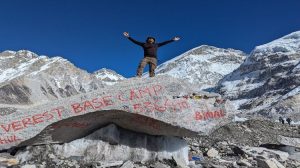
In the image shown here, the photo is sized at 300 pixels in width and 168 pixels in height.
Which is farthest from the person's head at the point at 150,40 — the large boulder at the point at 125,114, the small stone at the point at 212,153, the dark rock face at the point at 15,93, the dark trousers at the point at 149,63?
the dark rock face at the point at 15,93

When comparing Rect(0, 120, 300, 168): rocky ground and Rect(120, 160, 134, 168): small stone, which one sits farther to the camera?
Rect(0, 120, 300, 168): rocky ground

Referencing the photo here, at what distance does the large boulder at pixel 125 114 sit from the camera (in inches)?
520

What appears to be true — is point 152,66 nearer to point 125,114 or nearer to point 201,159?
point 125,114

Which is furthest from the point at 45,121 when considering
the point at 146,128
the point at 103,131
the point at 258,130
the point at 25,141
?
the point at 258,130

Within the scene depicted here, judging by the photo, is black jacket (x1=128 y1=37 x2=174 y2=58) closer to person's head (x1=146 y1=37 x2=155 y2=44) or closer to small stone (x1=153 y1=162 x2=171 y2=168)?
person's head (x1=146 y1=37 x2=155 y2=44)

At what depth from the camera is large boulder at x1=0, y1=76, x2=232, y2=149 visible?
1321 cm

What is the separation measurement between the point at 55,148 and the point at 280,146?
34.6 feet

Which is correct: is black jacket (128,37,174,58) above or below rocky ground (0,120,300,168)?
above

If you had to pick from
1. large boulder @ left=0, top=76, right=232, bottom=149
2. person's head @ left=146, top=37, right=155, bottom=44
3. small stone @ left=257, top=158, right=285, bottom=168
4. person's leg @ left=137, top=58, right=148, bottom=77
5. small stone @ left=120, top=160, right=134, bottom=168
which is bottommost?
small stone @ left=120, top=160, right=134, bottom=168

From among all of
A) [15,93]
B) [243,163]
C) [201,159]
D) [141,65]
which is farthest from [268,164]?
[15,93]

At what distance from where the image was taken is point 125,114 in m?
13.6

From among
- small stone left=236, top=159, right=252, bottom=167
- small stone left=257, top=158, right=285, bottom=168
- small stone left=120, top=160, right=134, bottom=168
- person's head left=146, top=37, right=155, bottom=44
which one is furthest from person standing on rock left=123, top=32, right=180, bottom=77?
small stone left=257, top=158, right=285, bottom=168

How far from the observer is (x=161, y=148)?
14586mm

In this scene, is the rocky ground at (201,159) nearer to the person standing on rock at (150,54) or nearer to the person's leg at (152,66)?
the person's leg at (152,66)
